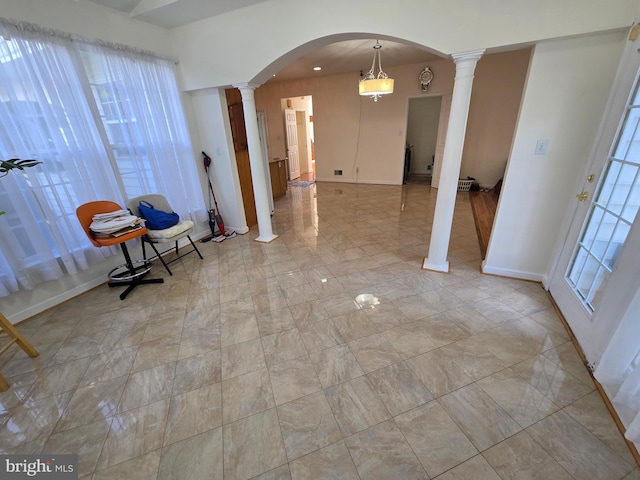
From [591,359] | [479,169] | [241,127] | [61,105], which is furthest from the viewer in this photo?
[479,169]

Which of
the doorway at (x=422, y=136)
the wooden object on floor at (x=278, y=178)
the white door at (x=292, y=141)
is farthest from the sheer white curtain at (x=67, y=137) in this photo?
the doorway at (x=422, y=136)

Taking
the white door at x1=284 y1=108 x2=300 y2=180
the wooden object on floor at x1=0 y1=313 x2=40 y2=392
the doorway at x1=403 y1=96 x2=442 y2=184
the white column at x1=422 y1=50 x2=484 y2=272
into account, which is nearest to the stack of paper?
the wooden object on floor at x1=0 y1=313 x2=40 y2=392

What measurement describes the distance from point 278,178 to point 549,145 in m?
4.67

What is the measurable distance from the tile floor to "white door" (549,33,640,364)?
0.76 feet

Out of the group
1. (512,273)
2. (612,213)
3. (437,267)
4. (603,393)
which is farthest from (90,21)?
(603,393)

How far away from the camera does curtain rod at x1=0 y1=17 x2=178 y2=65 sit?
197cm

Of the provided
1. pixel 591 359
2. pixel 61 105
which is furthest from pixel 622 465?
pixel 61 105

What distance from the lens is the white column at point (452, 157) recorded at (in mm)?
2127

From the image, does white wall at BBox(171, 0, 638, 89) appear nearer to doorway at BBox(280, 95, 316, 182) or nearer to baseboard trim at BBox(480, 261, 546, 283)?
baseboard trim at BBox(480, 261, 546, 283)

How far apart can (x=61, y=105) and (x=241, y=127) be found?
1905 millimetres

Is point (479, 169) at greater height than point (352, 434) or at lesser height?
greater

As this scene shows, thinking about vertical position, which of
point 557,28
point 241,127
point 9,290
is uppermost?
point 557,28

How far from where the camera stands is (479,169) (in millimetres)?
5910

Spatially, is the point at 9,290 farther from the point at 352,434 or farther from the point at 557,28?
the point at 557,28
